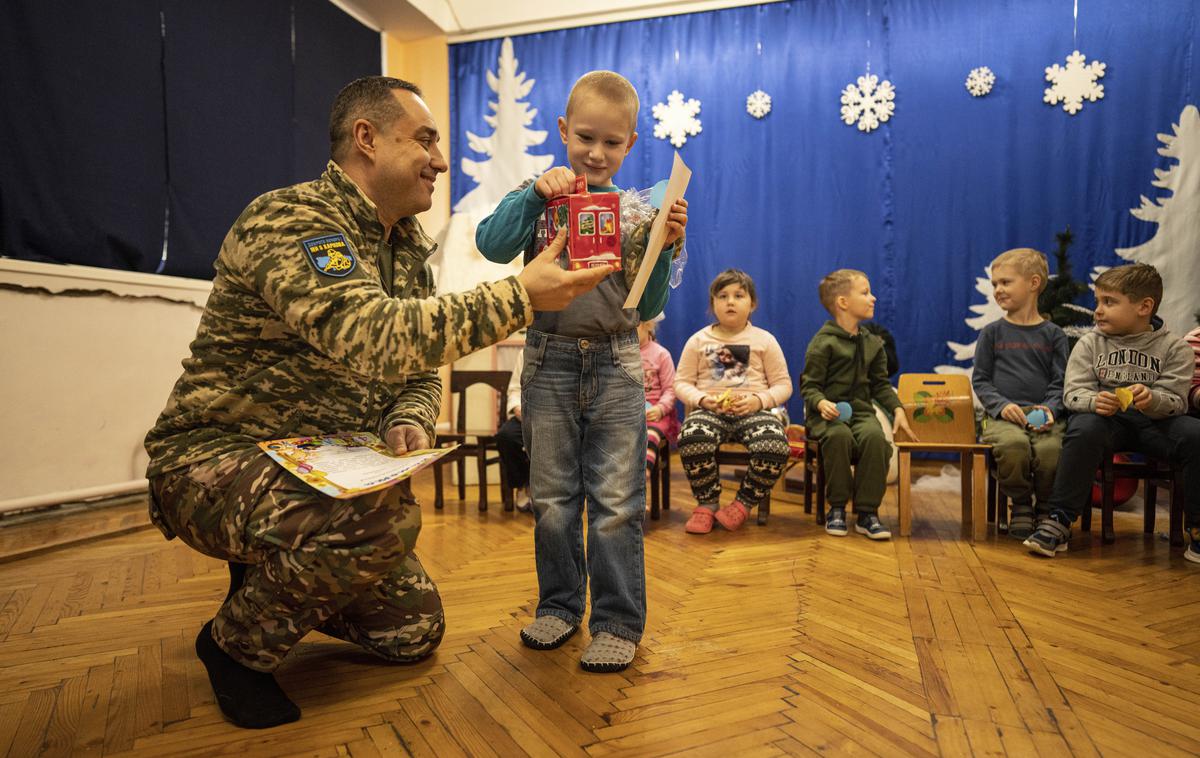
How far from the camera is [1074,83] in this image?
445 centimetres

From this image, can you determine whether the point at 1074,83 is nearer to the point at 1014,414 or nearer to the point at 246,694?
the point at 1014,414

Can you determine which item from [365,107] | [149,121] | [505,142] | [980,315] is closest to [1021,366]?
[980,315]

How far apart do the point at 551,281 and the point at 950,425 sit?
2495mm

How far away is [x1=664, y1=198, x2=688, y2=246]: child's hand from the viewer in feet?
5.25

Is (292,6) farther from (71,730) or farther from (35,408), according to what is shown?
(71,730)

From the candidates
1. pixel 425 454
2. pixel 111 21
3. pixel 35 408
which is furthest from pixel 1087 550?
pixel 111 21

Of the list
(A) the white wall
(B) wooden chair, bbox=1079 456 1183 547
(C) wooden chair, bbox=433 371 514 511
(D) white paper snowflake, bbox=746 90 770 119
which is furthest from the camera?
(D) white paper snowflake, bbox=746 90 770 119

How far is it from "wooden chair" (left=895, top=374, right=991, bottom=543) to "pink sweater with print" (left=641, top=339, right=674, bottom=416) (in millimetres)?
1080

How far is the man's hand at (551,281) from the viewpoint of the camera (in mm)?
1369

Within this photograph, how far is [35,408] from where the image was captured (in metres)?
3.12

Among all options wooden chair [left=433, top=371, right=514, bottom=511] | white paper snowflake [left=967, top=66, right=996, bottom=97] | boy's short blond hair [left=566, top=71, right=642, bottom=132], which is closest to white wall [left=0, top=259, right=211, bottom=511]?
wooden chair [left=433, top=371, right=514, bottom=511]

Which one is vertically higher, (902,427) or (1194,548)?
(902,427)

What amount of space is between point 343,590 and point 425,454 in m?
0.30

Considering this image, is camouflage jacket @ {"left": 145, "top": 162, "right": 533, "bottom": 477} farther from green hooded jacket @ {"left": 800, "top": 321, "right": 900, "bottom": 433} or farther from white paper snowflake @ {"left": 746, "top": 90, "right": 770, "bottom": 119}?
white paper snowflake @ {"left": 746, "top": 90, "right": 770, "bottom": 119}
